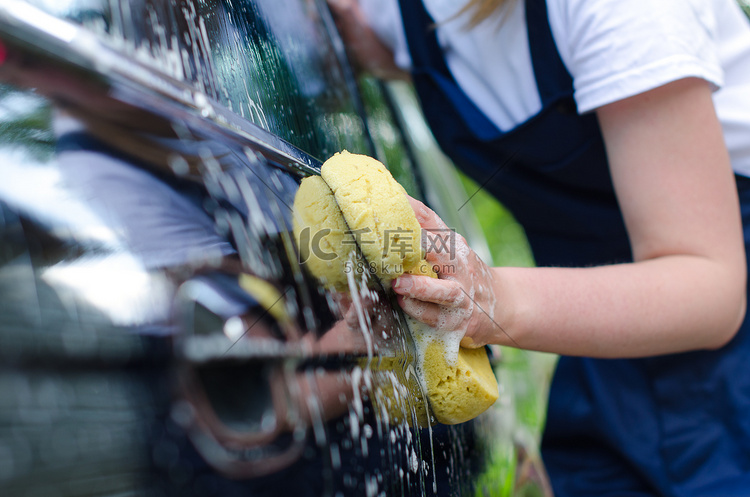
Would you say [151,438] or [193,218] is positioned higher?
[193,218]

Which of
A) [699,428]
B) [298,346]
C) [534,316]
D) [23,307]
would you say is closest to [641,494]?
[699,428]

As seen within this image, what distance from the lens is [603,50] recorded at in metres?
0.76

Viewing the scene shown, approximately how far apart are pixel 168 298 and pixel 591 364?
1013 mm

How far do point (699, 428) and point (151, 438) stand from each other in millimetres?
1065

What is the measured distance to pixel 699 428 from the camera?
965mm

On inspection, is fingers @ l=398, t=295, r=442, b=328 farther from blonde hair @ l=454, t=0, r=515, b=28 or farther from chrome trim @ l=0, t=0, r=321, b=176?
blonde hair @ l=454, t=0, r=515, b=28

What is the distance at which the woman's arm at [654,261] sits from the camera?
729 mm

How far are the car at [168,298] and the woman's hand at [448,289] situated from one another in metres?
0.04

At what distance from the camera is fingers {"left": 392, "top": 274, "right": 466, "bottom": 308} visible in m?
0.54

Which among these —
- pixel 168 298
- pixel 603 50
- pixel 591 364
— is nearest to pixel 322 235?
pixel 168 298

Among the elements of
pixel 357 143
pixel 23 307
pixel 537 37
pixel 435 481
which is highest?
pixel 537 37

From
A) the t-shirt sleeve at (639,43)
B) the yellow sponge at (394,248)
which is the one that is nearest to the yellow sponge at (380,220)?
the yellow sponge at (394,248)

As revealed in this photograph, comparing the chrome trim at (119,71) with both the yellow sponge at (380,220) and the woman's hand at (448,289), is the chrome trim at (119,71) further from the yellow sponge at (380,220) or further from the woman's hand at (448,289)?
the woman's hand at (448,289)

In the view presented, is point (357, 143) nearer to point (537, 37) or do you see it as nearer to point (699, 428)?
point (537, 37)
